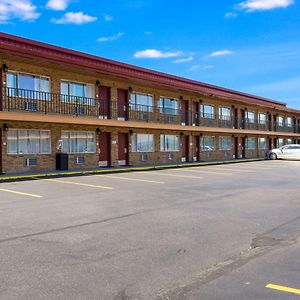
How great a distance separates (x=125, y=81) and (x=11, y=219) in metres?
16.7

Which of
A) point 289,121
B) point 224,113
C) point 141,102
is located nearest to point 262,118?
point 224,113

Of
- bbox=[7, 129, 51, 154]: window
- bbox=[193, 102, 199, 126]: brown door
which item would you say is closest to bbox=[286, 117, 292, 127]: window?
bbox=[193, 102, 199, 126]: brown door

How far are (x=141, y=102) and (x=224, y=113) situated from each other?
11716mm

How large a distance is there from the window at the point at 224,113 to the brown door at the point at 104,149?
44.8ft

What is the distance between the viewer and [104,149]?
78.3ft

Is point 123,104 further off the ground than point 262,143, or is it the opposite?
point 123,104

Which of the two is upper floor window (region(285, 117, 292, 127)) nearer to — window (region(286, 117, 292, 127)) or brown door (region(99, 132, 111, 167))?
window (region(286, 117, 292, 127))

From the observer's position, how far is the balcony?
735 inches

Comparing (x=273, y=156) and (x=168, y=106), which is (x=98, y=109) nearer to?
(x=168, y=106)

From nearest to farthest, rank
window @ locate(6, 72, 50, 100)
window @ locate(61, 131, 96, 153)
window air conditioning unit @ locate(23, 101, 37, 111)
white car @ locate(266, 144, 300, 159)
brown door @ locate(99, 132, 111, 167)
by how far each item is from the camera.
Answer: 1. window @ locate(6, 72, 50, 100)
2. window air conditioning unit @ locate(23, 101, 37, 111)
3. window @ locate(61, 131, 96, 153)
4. brown door @ locate(99, 132, 111, 167)
5. white car @ locate(266, 144, 300, 159)

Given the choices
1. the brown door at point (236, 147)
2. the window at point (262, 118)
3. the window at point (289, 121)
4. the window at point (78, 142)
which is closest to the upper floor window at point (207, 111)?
the brown door at point (236, 147)

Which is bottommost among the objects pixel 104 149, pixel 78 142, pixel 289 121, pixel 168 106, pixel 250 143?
pixel 104 149

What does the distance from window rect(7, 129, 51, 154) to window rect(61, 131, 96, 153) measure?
1142 mm

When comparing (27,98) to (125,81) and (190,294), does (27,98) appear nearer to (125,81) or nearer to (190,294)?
(125,81)
